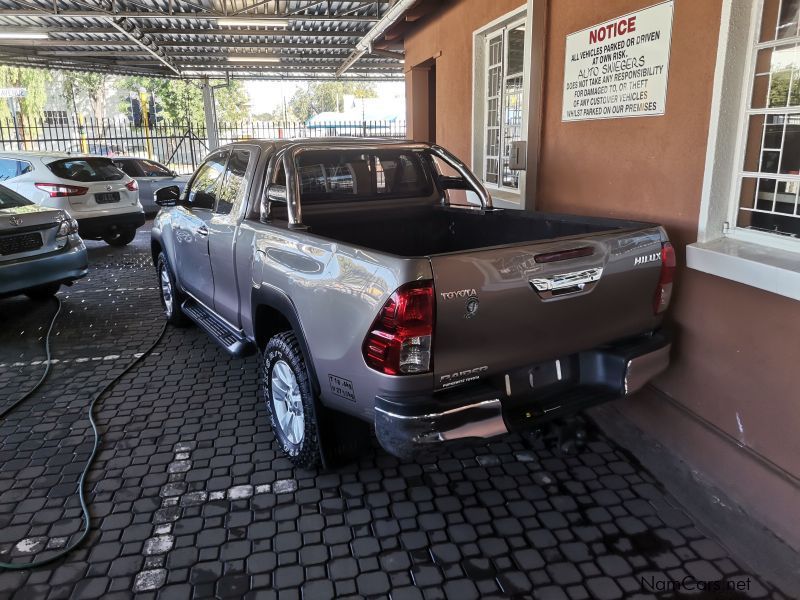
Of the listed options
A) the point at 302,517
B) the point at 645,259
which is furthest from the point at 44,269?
the point at 645,259

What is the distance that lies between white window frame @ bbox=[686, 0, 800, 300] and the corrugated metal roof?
298 inches

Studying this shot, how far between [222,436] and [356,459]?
97cm

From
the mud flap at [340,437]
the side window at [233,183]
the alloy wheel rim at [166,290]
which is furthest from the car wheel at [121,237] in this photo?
the mud flap at [340,437]

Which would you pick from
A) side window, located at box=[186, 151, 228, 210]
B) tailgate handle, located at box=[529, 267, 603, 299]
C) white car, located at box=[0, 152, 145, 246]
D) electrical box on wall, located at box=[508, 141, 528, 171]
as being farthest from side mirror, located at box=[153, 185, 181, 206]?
white car, located at box=[0, 152, 145, 246]

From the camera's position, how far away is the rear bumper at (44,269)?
237 inches

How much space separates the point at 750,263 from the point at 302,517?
8.44 ft

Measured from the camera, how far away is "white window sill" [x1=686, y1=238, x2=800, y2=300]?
8.95 ft

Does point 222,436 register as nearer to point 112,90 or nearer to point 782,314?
point 782,314

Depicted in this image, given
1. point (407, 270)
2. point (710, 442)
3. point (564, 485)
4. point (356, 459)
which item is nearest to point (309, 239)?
point (407, 270)

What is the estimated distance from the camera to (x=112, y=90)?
65.7m

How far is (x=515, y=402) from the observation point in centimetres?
290

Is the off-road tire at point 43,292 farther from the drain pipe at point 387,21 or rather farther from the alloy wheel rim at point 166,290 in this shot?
the drain pipe at point 387,21

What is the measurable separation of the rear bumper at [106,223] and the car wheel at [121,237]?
207mm

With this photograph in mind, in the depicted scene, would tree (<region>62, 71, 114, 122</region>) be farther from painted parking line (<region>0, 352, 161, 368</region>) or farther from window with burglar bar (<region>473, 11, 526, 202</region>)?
painted parking line (<region>0, 352, 161, 368</region>)
